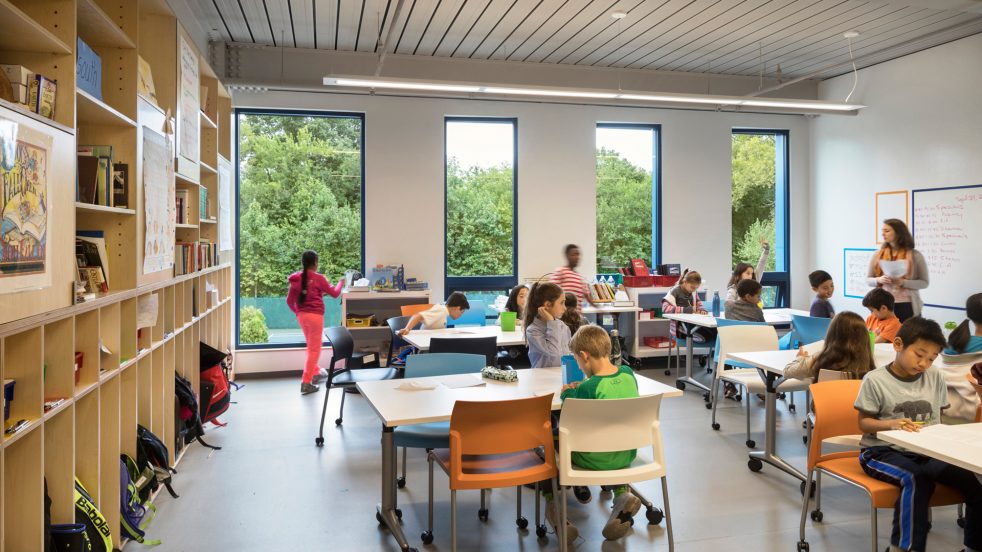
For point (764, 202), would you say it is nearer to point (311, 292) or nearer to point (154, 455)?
point (311, 292)

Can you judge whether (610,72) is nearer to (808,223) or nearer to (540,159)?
Answer: (540,159)

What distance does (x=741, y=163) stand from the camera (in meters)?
9.46

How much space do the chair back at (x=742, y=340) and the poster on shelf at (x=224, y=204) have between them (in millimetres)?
4448

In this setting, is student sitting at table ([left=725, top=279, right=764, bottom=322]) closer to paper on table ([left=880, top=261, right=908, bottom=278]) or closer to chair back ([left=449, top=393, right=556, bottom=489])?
paper on table ([left=880, top=261, right=908, bottom=278])

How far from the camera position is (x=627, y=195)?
9062mm

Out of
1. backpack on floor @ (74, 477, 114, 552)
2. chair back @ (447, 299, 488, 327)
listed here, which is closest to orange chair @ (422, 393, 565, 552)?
backpack on floor @ (74, 477, 114, 552)

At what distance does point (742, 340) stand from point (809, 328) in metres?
0.86

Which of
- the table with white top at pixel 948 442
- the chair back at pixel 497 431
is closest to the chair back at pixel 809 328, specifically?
the table with white top at pixel 948 442

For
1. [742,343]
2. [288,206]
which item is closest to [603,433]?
[742,343]

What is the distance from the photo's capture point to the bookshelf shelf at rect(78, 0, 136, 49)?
300 cm

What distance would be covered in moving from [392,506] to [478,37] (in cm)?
517

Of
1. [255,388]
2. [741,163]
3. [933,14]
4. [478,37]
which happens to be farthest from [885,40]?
[255,388]

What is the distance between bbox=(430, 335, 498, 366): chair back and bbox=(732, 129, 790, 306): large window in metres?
5.46

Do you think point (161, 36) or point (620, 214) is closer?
point (161, 36)
